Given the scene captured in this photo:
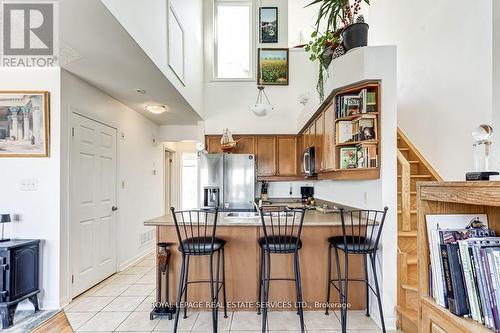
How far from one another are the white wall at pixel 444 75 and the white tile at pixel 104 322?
3.93 m

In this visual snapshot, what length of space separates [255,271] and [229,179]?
2301mm

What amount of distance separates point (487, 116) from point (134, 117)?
4745 millimetres

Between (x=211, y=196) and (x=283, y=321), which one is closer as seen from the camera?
(x=283, y=321)

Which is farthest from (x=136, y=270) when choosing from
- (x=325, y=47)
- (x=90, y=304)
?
(x=325, y=47)

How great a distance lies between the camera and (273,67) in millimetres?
5668

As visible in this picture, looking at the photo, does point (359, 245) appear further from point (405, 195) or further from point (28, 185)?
point (28, 185)

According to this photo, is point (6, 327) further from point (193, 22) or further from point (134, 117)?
point (193, 22)

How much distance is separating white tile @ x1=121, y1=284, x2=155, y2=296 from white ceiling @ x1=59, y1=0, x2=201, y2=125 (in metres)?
2.48

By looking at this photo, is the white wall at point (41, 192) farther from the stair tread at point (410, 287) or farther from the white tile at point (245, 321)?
the stair tread at point (410, 287)

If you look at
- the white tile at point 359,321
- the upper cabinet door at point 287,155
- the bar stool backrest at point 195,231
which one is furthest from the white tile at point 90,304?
the upper cabinet door at point 287,155

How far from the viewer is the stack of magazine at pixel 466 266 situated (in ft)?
2.59

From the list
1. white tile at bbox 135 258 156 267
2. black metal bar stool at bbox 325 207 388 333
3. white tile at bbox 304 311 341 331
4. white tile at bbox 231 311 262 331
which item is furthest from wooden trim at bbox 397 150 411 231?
white tile at bbox 135 258 156 267

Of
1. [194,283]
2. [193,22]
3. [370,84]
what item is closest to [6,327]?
[194,283]

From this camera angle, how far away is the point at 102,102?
3846 millimetres
